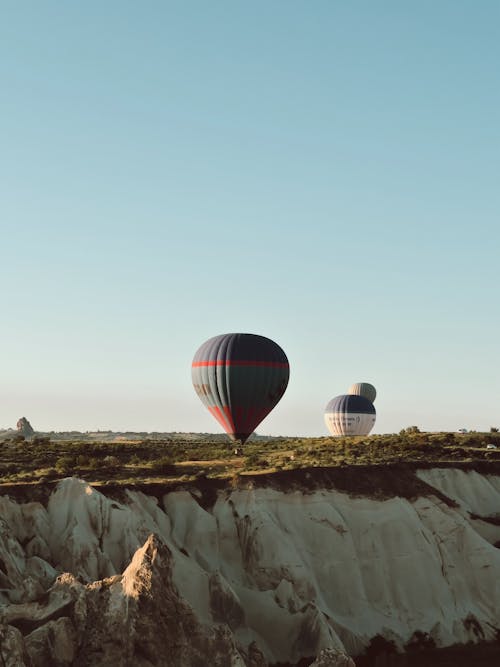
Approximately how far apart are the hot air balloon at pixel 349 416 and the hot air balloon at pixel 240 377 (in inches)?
2162

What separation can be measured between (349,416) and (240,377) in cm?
6086

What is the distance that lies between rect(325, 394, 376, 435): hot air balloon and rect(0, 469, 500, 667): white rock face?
237 ft

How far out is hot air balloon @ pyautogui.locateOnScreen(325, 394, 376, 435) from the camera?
142 m

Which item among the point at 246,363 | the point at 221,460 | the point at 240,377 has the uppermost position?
the point at 246,363

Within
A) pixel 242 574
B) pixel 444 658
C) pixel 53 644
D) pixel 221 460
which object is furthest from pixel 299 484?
pixel 53 644

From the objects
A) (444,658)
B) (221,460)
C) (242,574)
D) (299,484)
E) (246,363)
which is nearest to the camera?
(242,574)

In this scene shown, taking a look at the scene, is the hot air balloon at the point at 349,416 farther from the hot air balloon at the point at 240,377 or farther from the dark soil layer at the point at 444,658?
the dark soil layer at the point at 444,658

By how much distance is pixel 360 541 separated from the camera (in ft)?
191

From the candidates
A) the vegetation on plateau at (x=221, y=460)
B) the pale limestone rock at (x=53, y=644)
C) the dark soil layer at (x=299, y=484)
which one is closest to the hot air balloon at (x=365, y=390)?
the vegetation on plateau at (x=221, y=460)

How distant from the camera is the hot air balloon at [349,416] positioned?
5600 inches

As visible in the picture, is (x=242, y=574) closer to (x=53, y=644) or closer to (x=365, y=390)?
(x=53, y=644)

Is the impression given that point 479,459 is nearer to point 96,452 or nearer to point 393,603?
point 393,603

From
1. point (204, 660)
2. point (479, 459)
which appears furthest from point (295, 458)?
point (204, 660)

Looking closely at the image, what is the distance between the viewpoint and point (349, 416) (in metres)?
142
